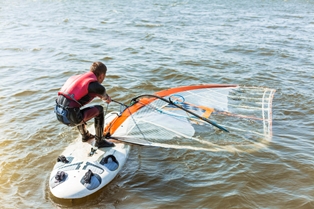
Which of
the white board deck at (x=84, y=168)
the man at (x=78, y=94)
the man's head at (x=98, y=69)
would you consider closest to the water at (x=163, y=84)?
the white board deck at (x=84, y=168)

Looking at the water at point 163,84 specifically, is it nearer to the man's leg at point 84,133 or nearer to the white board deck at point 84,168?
the white board deck at point 84,168

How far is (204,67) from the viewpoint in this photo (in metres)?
10.8

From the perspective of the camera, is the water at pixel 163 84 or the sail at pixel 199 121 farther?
the sail at pixel 199 121

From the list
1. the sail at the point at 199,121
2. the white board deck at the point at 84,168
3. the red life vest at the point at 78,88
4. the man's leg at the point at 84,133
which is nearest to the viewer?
the white board deck at the point at 84,168

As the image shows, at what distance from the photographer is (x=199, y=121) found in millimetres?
6500

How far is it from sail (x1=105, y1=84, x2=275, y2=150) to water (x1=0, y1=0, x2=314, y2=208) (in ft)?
0.79

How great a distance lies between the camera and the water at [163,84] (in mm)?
4688

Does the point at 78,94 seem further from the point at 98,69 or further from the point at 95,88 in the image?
the point at 98,69

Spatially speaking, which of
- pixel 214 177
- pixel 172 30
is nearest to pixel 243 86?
pixel 214 177

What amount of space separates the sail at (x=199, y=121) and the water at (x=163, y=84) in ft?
0.79

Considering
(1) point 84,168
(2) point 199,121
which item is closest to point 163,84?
(2) point 199,121

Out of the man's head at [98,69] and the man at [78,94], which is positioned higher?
the man's head at [98,69]

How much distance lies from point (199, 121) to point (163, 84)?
307cm

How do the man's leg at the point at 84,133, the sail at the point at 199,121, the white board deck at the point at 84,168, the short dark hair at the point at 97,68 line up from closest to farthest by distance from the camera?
the white board deck at the point at 84,168, the short dark hair at the point at 97,68, the man's leg at the point at 84,133, the sail at the point at 199,121
